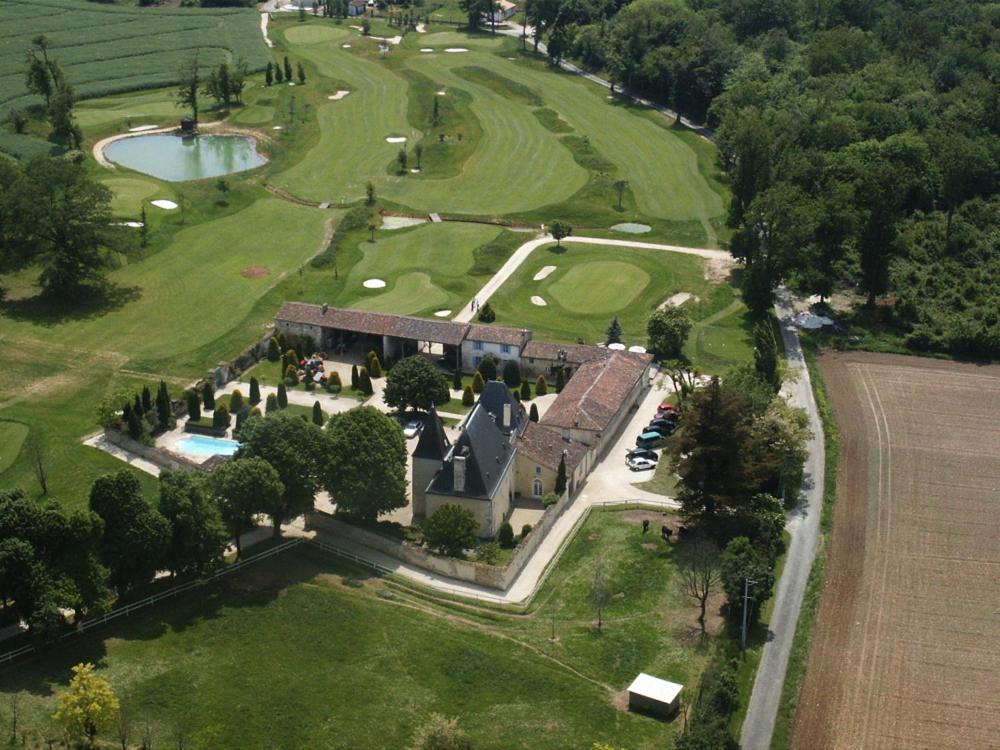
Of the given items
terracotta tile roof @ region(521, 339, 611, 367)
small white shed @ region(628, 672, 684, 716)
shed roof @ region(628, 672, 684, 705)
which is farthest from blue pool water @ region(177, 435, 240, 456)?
small white shed @ region(628, 672, 684, 716)

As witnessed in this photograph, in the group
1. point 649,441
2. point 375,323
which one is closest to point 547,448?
point 649,441

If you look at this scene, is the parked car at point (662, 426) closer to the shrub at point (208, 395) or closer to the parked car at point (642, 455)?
the parked car at point (642, 455)

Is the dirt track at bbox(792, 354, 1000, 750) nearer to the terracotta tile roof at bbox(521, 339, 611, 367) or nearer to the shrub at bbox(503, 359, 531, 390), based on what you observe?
the terracotta tile roof at bbox(521, 339, 611, 367)

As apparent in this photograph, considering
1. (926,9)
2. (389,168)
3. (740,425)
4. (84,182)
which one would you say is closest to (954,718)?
(740,425)

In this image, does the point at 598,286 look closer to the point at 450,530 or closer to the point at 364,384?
the point at 364,384

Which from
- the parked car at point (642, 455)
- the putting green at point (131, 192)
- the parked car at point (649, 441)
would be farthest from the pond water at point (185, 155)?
the parked car at point (642, 455)
